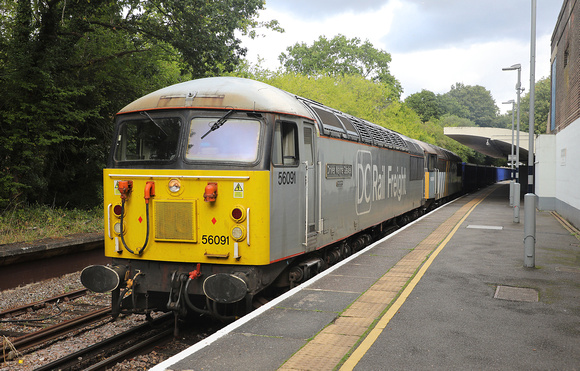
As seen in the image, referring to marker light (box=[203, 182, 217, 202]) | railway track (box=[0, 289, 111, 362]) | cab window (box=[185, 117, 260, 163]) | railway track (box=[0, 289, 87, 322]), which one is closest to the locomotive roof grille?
cab window (box=[185, 117, 260, 163])

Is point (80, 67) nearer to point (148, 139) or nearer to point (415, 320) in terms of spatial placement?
point (148, 139)

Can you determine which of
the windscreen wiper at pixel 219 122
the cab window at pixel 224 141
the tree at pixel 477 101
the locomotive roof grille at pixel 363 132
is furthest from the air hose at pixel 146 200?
the tree at pixel 477 101

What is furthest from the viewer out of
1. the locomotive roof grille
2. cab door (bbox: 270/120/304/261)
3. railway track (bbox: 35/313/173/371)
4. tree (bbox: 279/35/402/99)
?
tree (bbox: 279/35/402/99)

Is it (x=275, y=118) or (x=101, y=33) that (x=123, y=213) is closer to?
(x=275, y=118)

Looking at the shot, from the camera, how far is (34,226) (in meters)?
13.4

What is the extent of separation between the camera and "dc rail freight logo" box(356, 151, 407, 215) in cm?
1096

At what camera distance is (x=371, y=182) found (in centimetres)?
1198

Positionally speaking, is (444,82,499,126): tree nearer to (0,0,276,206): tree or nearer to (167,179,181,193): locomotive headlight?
(0,0,276,206): tree

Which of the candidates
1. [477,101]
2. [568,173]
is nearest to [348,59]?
[568,173]

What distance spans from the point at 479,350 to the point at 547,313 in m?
2.06

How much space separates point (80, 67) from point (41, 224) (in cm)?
559

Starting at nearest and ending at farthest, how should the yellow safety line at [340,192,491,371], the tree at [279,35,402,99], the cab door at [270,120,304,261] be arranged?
1. the yellow safety line at [340,192,491,371]
2. the cab door at [270,120,304,261]
3. the tree at [279,35,402,99]

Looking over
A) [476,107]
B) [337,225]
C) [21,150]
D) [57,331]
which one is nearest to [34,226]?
[21,150]

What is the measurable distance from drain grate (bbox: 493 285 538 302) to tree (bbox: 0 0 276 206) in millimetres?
12372
